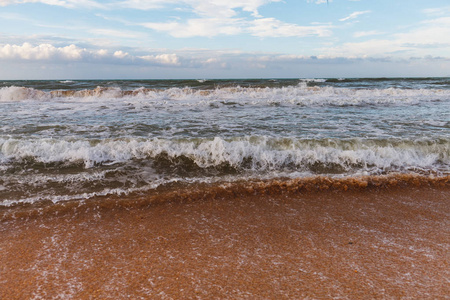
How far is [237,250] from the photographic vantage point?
7.52 feet

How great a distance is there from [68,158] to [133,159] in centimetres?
108

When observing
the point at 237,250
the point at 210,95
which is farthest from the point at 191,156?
the point at 210,95

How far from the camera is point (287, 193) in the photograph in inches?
139

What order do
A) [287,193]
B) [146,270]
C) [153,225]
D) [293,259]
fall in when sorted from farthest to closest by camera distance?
[287,193] < [153,225] < [293,259] < [146,270]

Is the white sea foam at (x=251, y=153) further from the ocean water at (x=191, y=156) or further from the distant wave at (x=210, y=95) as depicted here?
the distant wave at (x=210, y=95)

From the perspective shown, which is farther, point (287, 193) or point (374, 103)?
point (374, 103)

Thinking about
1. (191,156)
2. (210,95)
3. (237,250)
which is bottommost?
(237,250)

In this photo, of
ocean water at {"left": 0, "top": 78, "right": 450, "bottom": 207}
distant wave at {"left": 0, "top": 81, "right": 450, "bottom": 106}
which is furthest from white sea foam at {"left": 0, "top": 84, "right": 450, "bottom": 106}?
ocean water at {"left": 0, "top": 78, "right": 450, "bottom": 207}

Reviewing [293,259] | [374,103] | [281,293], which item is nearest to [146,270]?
[281,293]

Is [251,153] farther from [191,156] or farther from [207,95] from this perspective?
[207,95]

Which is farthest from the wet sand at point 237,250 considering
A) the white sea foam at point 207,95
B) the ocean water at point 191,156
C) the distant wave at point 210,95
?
the white sea foam at point 207,95

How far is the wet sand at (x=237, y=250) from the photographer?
1827mm

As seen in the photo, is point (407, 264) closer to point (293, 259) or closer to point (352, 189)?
point (293, 259)

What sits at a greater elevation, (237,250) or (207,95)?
(207,95)
